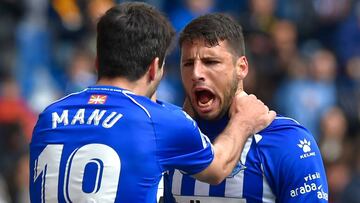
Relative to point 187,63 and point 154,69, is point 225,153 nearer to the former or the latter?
point 154,69

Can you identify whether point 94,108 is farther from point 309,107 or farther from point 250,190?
point 309,107

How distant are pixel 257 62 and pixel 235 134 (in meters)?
7.24

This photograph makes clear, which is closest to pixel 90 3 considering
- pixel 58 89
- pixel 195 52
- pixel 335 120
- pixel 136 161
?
pixel 58 89

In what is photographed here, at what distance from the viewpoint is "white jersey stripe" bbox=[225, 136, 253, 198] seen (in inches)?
230

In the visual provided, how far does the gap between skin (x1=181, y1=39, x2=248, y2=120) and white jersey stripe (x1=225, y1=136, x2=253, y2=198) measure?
276 millimetres

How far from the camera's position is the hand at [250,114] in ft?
18.6

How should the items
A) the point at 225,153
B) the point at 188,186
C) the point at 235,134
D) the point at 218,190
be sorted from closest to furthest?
1. the point at 225,153
2. the point at 235,134
3. the point at 218,190
4. the point at 188,186

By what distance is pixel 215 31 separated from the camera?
5.94m

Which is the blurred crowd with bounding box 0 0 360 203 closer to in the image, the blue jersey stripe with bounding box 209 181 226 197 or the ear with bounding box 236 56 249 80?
the ear with bounding box 236 56 249 80

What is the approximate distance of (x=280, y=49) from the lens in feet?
43.0

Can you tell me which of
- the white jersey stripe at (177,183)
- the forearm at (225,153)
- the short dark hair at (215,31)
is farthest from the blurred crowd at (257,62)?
the forearm at (225,153)

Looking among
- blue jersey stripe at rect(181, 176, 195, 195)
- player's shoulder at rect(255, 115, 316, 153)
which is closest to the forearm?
player's shoulder at rect(255, 115, 316, 153)

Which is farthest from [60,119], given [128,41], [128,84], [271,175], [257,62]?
[257,62]

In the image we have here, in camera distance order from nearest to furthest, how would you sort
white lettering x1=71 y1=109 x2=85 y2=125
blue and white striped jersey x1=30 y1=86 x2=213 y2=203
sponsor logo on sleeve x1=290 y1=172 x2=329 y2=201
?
blue and white striped jersey x1=30 y1=86 x2=213 y2=203, white lettering x1=71 y1=109 x2=85 y2=125, sponsor logo on sleeve x1=290 y1=172 x2=329 y2=201
